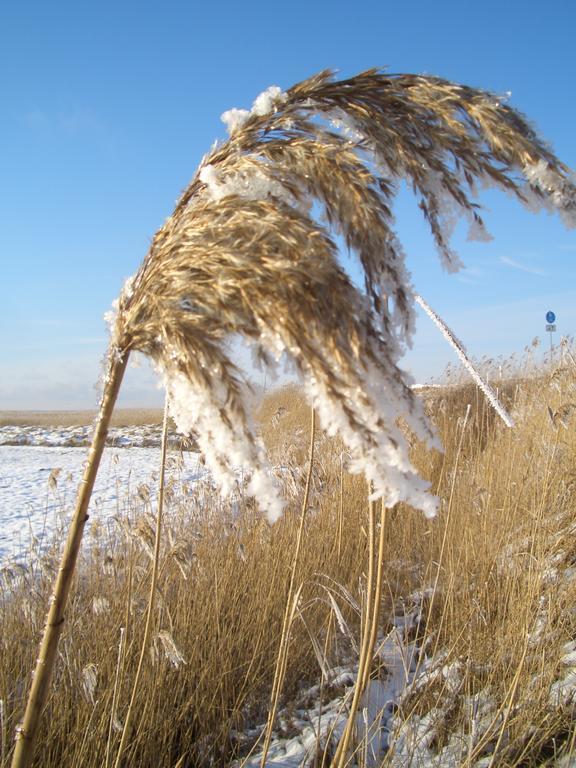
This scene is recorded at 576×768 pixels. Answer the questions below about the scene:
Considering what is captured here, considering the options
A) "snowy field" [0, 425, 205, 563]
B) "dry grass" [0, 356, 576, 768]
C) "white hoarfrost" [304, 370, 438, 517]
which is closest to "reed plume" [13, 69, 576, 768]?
"white hoarfrost" [304, 370, 438, 517]

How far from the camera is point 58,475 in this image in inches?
208

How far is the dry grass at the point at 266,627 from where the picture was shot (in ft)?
7.72

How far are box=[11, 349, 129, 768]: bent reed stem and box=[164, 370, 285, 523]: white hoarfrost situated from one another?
0.23 meters

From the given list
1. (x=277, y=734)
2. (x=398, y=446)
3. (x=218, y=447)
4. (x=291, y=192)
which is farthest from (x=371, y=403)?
(x=277, y=734)

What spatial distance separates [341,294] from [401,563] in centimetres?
366

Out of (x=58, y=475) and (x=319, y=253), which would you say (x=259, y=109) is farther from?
(x=58, y=475)

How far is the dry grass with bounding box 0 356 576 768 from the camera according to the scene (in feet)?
7.72

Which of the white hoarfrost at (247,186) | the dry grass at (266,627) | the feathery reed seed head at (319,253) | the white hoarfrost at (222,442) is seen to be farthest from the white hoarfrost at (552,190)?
the dry grass at (266,627)

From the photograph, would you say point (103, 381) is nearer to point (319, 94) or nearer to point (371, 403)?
point (371, 403)

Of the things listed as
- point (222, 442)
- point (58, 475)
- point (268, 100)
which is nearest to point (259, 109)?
point (268, 100)

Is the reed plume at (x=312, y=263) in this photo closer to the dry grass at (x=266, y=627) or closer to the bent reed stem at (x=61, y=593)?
the bent reed stem at (x=61, y=593)

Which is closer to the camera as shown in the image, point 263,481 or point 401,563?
point 263,481

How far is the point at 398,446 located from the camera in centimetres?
88

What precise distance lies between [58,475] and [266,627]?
3.00 m
